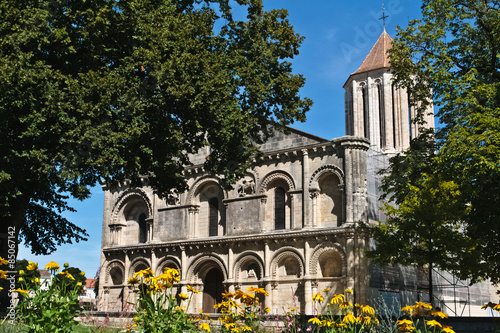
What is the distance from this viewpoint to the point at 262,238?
3173 cm

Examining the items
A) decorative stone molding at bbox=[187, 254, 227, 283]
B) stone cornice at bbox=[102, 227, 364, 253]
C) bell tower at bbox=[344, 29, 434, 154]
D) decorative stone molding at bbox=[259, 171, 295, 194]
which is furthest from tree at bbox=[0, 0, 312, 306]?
bell tower at bbox=[344, 29, 434, 154]

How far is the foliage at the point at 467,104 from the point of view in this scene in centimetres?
1973

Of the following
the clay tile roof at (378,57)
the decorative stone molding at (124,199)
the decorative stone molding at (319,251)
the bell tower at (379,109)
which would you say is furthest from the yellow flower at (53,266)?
the clay tile roof at (378,57)

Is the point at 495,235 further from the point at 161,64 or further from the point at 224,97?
the point at 161,64

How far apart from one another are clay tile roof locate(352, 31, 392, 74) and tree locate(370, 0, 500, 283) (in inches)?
998

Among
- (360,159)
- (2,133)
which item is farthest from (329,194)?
(2,133)

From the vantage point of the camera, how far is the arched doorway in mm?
35031

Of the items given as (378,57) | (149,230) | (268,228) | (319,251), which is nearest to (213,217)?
(268,228)

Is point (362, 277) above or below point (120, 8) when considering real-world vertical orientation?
below

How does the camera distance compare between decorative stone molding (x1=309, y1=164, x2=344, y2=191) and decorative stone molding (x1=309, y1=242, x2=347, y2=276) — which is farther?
decorative stone molding (x1=309, y1=164, x2=344, y2=191)

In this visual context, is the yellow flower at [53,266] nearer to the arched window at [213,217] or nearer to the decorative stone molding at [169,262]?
the arched window at [213,217]

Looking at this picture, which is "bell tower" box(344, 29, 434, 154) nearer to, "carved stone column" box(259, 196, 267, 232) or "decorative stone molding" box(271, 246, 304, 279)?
"carved stone column" box(259, 196, 267, 232)

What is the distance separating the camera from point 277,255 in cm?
3131

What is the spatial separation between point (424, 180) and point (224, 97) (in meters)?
9.21
